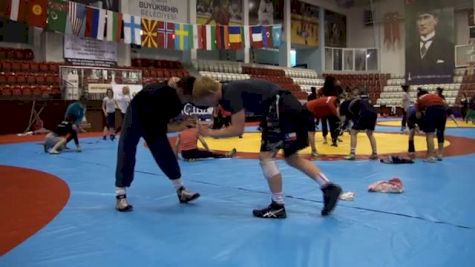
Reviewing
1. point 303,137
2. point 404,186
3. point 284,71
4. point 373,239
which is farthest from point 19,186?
point 284,71

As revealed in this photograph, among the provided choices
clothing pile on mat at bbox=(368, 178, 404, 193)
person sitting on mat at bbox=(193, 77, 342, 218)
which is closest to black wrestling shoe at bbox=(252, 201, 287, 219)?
person sitting on mat at bbox=(193, 77, 342, 218)

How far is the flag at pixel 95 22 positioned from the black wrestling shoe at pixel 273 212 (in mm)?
15939

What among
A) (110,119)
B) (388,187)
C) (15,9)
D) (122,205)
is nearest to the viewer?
(122,205)

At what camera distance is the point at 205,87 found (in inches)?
140

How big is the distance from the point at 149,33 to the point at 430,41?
55.6 feet

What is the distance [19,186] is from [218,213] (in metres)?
2.75

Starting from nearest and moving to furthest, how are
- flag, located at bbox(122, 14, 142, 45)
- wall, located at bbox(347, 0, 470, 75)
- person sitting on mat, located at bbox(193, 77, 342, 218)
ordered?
person sitting on mat, located at bbox(193, 77, 342, 218) < flag, located at bbox(122, 14, 142, 45) < wall, located at bbox(347, 0, 470, 75)

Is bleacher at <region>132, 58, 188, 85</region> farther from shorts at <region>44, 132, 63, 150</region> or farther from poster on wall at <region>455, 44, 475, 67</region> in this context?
poster on wall at <region>455, 44, 475, 67</region>

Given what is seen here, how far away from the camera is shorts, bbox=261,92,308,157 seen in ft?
12.3

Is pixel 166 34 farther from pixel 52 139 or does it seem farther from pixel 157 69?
pixel 52 139

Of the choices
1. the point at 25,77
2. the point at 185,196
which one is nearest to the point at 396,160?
the point at 185,196

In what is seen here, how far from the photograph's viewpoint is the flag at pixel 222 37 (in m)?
22.5

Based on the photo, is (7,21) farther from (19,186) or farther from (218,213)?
(218,213)

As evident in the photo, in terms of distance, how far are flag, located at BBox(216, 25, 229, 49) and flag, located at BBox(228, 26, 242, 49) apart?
235mm
